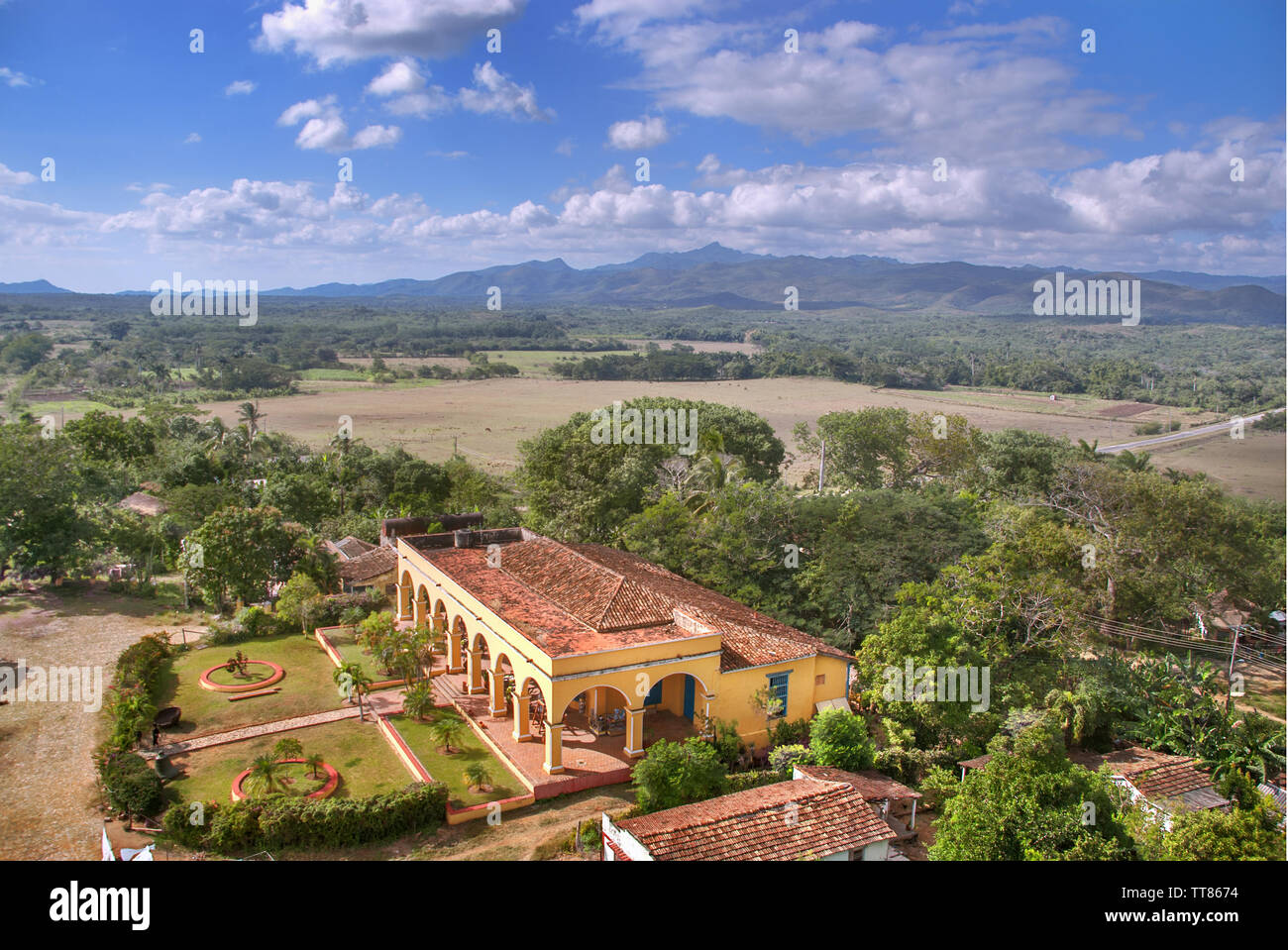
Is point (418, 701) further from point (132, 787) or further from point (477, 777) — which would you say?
point (132, 787)

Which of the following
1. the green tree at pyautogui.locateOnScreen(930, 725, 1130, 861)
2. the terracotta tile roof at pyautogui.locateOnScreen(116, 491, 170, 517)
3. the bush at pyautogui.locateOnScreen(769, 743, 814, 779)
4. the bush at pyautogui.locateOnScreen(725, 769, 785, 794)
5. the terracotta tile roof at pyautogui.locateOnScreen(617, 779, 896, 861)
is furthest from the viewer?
the terracotta tile roof at pyautogui.locateOnScreen(116, 491, 170, 517)

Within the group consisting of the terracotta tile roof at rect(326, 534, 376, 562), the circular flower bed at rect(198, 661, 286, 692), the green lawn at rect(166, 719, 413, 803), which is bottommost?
the green lawn at rect(166, 719, 413, 803)

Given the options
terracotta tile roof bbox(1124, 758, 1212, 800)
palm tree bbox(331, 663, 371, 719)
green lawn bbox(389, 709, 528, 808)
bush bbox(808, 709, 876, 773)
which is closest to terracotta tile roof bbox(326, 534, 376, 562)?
palm tree bbox(331, 663, 371, 719)

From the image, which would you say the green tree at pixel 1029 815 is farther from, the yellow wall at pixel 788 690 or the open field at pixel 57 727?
the open field at pixel 57 727

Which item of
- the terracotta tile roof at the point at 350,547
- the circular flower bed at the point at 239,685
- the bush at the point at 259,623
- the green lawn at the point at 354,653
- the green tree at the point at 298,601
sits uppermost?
the terracotta tile roof at the point at 350,547

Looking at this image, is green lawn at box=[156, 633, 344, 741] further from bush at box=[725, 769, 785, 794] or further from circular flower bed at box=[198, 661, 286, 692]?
bush at box=[725, 769, 785, 794]

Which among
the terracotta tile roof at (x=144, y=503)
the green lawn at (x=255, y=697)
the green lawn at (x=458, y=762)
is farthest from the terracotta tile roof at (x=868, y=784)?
the terracotta tile roof at (x=144, y=503)

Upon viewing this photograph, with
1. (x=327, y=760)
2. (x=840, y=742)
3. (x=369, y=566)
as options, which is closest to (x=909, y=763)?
(x=840, y=742)
